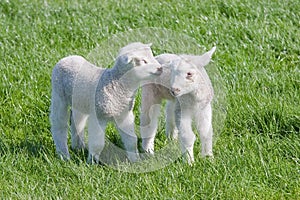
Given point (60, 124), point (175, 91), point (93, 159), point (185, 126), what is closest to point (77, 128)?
point (60, 124)

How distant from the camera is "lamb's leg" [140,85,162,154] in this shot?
486 cm

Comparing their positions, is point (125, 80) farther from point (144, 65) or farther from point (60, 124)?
point (60, 124)

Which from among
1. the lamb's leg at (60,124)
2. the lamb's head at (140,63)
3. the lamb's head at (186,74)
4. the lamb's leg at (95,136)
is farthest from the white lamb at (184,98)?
the lamb's leg at (60,124)

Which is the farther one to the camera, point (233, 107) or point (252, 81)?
point (252, 81)

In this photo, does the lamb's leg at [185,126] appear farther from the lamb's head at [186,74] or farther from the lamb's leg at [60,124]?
the lamb's leg at [60,124]

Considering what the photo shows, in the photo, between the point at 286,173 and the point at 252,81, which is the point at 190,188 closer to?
the point at 286,173

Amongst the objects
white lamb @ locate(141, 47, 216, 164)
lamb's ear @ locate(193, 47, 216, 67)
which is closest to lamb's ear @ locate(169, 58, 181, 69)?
white lamb @ locate(141, 47, 216, 164)

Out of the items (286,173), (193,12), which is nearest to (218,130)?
(286,173)

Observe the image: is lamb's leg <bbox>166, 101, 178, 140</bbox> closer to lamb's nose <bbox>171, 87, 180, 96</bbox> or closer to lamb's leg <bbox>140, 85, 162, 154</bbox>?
lamb's leg <bbox>140, 85, 162, 154</bbox>

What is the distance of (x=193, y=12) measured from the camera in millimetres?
8195

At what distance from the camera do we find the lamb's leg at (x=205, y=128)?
4719 mm

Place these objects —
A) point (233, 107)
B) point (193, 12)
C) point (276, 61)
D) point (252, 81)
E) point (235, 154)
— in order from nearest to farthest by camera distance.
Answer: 1. point (235, 154)
2. point (233, 107)
3. point (252, 81)
4. point (276, 61)
5. point (193, 12)

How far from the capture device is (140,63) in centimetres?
450

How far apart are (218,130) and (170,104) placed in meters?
0.38
